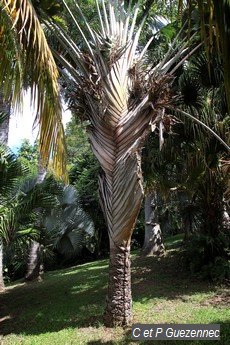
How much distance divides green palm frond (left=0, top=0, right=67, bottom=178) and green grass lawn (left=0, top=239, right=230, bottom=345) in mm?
2715

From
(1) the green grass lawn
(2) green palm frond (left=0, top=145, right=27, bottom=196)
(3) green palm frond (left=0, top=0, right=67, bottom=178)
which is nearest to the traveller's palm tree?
(1) the green grass lawn

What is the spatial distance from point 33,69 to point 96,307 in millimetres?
4612

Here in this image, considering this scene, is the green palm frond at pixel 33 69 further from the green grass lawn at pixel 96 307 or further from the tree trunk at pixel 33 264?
the tree trunk at pixel 33 264

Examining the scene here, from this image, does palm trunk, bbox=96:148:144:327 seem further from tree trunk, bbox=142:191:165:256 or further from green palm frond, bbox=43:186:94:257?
green palm frond, bbox=43:186:94:257

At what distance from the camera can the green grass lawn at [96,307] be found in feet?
17.1

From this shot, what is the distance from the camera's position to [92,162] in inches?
688

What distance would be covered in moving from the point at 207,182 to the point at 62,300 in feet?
13.5

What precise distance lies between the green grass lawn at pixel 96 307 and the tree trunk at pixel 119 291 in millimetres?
175

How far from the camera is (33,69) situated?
3701 millimetres

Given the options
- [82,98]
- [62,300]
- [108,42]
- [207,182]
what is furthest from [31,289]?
[108,42]

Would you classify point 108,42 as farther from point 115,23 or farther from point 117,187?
point 117,187

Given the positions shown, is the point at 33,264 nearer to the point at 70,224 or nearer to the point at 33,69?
the point at 70,224

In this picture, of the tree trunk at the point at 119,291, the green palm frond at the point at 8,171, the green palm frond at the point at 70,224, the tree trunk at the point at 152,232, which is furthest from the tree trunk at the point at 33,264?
the tree trunk at the point at 119,291

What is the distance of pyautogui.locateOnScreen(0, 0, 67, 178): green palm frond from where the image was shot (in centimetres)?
339
